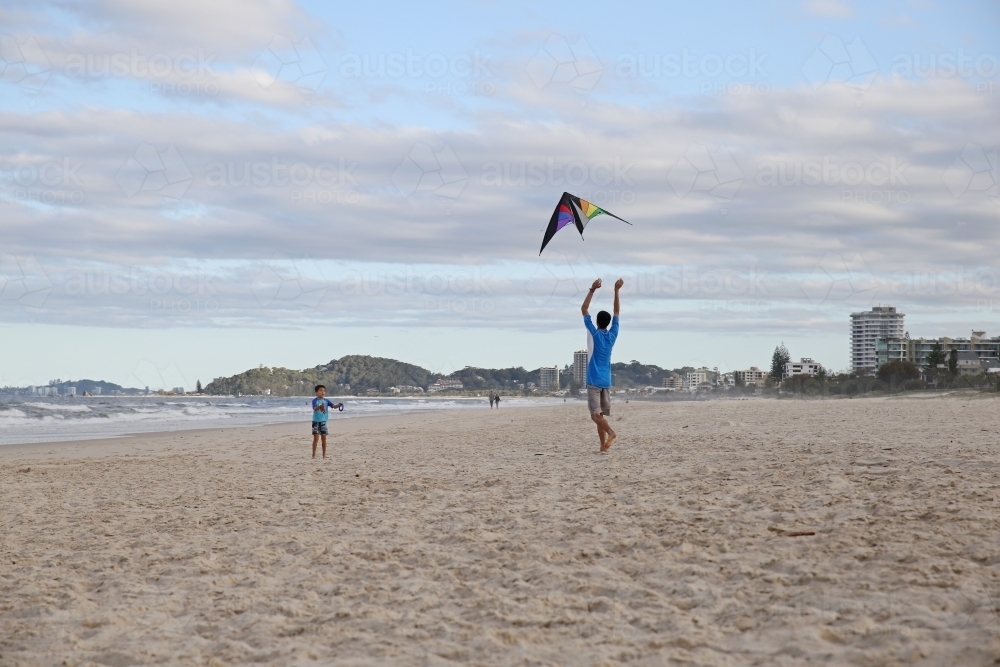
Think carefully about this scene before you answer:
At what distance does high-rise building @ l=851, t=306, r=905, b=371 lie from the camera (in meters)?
182

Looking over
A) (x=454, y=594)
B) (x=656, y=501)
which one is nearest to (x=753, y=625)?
(x=454, y=594)

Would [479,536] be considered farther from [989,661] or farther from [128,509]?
[128,509]

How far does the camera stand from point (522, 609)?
4234 mm

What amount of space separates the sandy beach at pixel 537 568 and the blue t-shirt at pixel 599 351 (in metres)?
1.66

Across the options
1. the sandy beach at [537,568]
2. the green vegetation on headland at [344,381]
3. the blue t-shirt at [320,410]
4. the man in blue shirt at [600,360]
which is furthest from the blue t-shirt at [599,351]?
the green vegetation on headland at [344,381]

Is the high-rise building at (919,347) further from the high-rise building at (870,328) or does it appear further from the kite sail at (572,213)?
the kite sail at (572,213)

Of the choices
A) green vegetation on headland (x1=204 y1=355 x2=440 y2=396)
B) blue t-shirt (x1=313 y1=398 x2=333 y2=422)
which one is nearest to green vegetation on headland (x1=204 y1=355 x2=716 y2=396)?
green vegetation on headland (x1=204 y1=355 x2=440 y2=396)

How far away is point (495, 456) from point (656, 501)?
4.80 m

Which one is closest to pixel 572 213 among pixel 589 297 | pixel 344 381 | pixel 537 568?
pixel 589 297

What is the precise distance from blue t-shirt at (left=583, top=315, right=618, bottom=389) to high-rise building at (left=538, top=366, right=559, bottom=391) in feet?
592

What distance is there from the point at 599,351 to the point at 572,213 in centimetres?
302

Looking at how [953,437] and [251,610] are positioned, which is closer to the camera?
[251,610]

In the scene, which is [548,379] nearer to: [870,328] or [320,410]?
[870,328]

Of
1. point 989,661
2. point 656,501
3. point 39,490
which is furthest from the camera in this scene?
point 39,490
